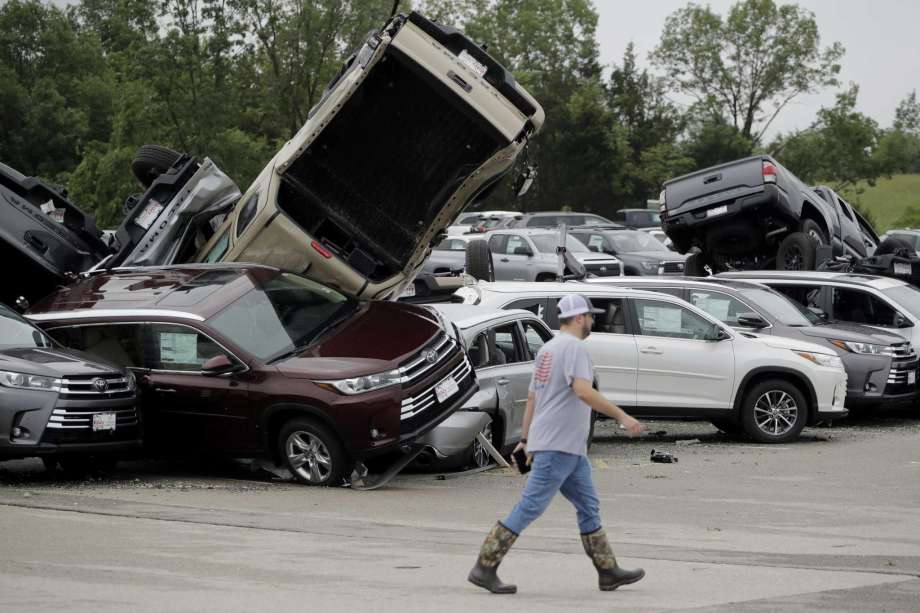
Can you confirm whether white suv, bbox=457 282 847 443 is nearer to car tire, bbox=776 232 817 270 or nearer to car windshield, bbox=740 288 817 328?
car windshield, bbox=740 288 817 328

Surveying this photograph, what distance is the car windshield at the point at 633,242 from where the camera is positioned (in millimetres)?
34000

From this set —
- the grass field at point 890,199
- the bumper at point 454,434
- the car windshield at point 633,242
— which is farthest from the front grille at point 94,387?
the grass field at point 890,199

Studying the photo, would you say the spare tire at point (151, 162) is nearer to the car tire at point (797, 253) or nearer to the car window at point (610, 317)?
the car window at point (610, 317)

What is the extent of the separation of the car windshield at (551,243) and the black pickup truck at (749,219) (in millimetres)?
8534

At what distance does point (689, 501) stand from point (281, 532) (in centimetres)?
375

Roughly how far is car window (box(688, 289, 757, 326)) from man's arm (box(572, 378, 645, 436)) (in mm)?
9825

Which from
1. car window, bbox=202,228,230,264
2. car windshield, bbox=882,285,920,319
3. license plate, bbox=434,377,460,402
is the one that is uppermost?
car window, bbox=202,228,230,264

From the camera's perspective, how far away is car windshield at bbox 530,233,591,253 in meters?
31.8

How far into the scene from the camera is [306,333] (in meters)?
12.6

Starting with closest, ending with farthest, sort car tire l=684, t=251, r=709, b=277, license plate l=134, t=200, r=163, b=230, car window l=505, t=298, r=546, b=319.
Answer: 1. license plate l=134, t=200, r=163, b=230
2. car window l=505, t=298, r=546, b=319
3. car tire l=684, t=251, r=709, b=277

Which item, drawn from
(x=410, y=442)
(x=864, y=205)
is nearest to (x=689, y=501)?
(x=410, y=442)

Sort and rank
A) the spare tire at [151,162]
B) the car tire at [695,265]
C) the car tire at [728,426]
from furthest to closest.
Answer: the car tire at [695,265] → the spare tire at [151,162] → the car tire at [728,426]

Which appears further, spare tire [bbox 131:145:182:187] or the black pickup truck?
the black pickup truck

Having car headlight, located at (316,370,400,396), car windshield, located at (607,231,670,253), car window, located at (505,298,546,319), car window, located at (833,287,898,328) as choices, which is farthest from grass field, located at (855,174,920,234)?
car headlight, located at (316,370,400,396)
